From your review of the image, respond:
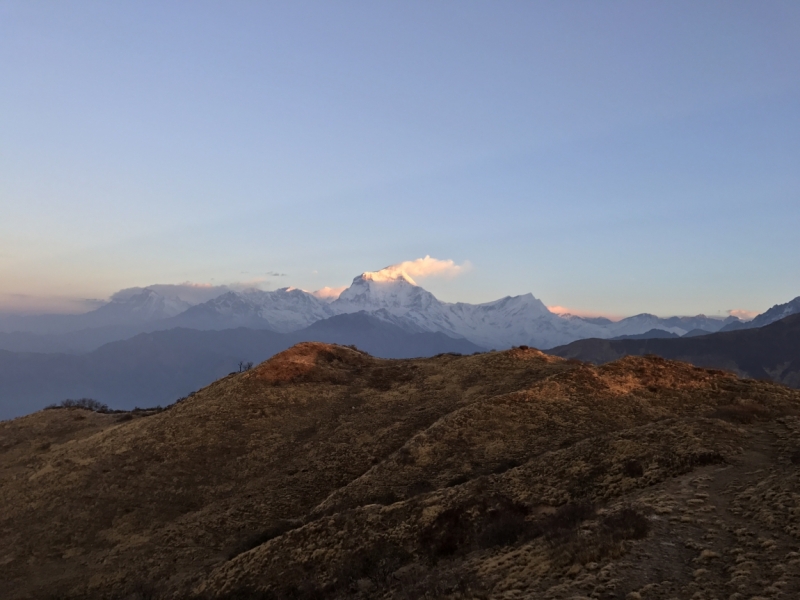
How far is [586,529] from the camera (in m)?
19.7

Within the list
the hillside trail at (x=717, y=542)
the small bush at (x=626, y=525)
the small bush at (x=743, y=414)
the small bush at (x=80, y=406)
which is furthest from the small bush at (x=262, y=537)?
the small bush at (x=80, y=406)

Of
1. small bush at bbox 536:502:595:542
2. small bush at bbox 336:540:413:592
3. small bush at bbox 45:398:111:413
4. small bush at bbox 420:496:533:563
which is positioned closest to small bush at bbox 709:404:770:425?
small bush at bbox 536:502:595:542

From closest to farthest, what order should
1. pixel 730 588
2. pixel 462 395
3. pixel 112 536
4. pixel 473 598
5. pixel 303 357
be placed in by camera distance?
pixel 730 588
pixel 473 598
pixel 112 536
pixel 462 395
pixel 303 357

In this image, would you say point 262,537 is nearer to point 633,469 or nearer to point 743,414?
point 633,469

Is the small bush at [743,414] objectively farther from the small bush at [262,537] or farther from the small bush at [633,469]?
the small bush at [262,537]

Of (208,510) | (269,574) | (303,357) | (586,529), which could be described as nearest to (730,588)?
(586,529)

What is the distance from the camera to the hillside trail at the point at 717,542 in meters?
14.9

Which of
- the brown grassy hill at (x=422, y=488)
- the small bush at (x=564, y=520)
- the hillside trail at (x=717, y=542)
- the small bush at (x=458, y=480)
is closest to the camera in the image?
the hillside trail at (x=717, y=542)

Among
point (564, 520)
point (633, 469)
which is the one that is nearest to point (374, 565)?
point (564, 520)

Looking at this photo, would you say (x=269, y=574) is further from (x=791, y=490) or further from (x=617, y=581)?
(x=791, y=490)

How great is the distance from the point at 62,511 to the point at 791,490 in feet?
157

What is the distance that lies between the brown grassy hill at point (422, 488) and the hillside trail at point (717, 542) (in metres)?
0.09

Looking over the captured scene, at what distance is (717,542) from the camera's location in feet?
58.6

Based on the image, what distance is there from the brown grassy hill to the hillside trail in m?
0.09
